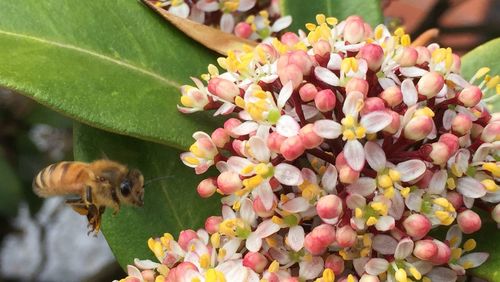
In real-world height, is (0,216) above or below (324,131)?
below

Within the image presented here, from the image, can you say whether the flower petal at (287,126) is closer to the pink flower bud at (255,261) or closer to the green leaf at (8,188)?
the pink flower bud at (255,261)

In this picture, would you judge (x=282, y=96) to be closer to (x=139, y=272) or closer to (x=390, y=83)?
(x=390, y=83)

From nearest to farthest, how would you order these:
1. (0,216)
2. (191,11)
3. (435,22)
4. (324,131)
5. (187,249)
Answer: (324,131) < (187,249) < (191,11) < (435,22) < (0,216)

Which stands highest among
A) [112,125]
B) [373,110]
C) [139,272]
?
[373,110]

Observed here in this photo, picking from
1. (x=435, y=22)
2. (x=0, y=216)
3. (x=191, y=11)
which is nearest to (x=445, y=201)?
(x=191, y=11)

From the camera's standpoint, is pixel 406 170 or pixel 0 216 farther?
pixel 0 216

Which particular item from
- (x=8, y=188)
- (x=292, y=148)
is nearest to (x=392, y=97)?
(x=292, y=148)

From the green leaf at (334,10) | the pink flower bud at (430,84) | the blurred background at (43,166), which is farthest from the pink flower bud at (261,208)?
the blurred background at (43,166)

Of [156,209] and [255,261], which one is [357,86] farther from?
[156,209]
